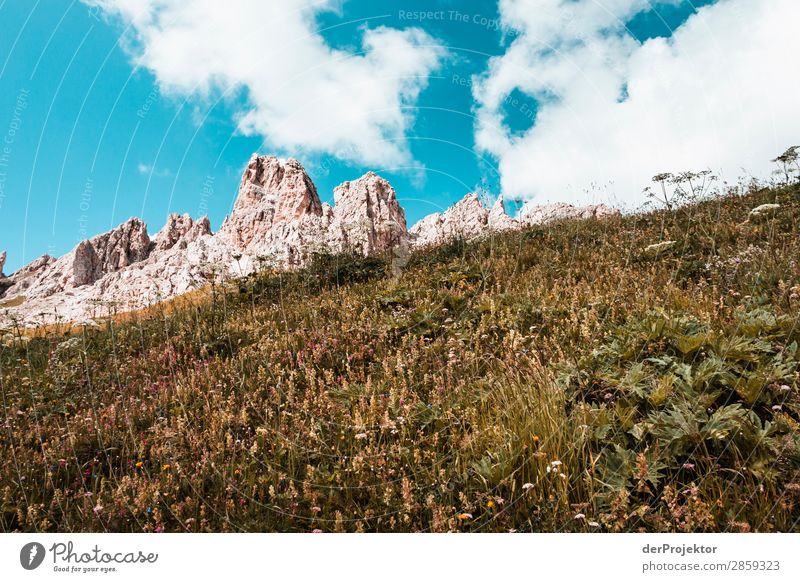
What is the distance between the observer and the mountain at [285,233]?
9.06 meters

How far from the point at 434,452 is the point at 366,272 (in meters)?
6.88

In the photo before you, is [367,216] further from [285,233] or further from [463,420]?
[285,233]

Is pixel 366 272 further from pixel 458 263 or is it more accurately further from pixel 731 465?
pixel 731 465

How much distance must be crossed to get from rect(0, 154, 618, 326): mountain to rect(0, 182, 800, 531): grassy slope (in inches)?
98.5

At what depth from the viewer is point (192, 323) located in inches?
316

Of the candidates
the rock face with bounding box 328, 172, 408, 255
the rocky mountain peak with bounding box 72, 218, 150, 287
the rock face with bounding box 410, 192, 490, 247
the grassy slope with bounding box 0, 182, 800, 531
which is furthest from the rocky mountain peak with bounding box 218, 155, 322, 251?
the rocky mountain peak with bounding box 72, 218, 150, 287

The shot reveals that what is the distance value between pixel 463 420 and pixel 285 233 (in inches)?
1007

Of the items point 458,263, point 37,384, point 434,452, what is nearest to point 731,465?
point 434,452

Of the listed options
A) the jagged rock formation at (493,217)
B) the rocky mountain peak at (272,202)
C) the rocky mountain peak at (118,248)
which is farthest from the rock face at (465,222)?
the rocky mountain peak at (118,248)

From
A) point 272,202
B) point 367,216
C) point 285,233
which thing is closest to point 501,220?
point 367,216

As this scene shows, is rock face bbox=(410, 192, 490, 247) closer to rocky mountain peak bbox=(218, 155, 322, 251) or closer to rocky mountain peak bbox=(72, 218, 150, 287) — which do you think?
rocky mountain peak bbox=(218, 155, 322, 251)

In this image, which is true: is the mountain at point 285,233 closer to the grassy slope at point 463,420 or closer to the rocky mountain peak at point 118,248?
the grassy slope at point 463,420

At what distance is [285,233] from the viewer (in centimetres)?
2712

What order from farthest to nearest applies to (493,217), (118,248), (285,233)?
(118,248), (285,233), (493,217)
